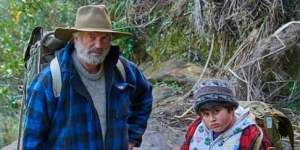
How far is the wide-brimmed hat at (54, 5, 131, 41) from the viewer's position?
3.26 metres

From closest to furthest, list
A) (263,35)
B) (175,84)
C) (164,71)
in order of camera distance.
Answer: (263,35), (175,84), (164,71)

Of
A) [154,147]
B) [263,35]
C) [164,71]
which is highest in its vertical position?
[263,35]

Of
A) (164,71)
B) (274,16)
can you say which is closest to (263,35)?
(274,16)

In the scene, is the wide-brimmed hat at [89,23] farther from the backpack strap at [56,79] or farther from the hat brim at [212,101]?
the hat brim at [212,101]

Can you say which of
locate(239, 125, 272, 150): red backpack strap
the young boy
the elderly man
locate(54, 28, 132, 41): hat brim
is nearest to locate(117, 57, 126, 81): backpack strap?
the elderly man

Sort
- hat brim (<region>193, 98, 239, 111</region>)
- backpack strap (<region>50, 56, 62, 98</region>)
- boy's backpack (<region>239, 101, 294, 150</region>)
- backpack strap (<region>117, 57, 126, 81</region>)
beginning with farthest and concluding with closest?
boy's backpack (<region>239, 101, 294, 150</region>) < backpack strap (<region>117, 57, 126, 81</region>) < backpack strap (<region>50, 56, 62, 98</region>) < hat brim (<region>193, 98, 239, 111</region>)

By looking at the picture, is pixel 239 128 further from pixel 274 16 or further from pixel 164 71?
pixel 164 71

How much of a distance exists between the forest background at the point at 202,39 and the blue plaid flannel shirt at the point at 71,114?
314 centimetres

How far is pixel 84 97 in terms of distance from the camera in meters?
3.15

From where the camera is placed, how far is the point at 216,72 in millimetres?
6965

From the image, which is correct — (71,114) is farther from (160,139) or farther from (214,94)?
(160,139)

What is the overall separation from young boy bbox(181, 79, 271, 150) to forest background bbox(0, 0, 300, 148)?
329cm

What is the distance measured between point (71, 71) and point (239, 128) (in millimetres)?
1006

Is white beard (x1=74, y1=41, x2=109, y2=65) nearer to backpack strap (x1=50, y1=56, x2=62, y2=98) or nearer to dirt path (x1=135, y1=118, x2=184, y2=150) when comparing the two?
backpack strap (x1=50, y1=56, x2=62, y2=98)
